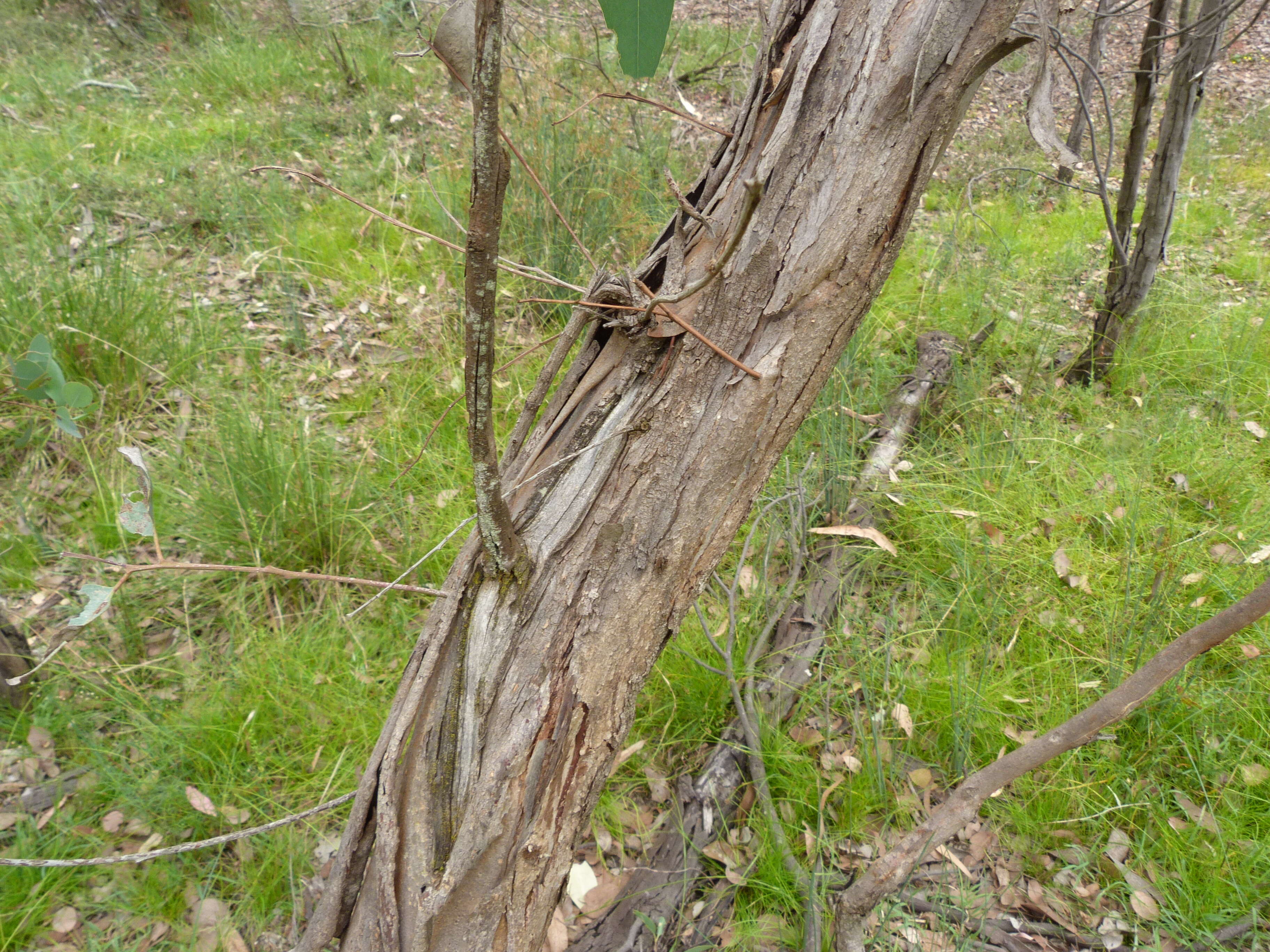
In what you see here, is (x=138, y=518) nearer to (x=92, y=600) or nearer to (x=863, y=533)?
(x=92, y=600)

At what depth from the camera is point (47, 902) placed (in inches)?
63.8

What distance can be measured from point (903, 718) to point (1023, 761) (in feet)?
1.92

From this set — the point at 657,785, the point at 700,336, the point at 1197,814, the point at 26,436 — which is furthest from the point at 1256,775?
the point at 26,436

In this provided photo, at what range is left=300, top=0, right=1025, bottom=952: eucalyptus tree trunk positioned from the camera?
98 centimetres

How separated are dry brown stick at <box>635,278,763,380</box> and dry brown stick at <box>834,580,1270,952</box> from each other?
97 cm

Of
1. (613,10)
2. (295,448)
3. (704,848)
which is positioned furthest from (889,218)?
(295,448)

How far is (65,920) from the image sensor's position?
5.37ft

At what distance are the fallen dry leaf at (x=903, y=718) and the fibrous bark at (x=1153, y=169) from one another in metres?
2.02

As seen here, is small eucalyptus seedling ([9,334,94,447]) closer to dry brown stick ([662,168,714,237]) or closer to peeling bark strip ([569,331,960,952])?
dry brown stick ([662,168,714,237])

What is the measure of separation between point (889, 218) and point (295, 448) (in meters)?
2.02

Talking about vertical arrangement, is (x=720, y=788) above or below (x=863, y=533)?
below

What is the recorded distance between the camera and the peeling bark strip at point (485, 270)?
569mm

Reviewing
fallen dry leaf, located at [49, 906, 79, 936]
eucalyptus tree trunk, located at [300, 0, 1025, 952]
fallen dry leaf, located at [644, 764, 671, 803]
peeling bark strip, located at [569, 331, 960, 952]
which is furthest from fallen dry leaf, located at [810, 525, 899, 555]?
fallen dry leaf, located at [49, 906, 79, 936]

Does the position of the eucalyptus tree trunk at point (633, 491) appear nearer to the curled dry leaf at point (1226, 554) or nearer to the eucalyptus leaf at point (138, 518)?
the eucalyptus leaf at point (138, 518)
